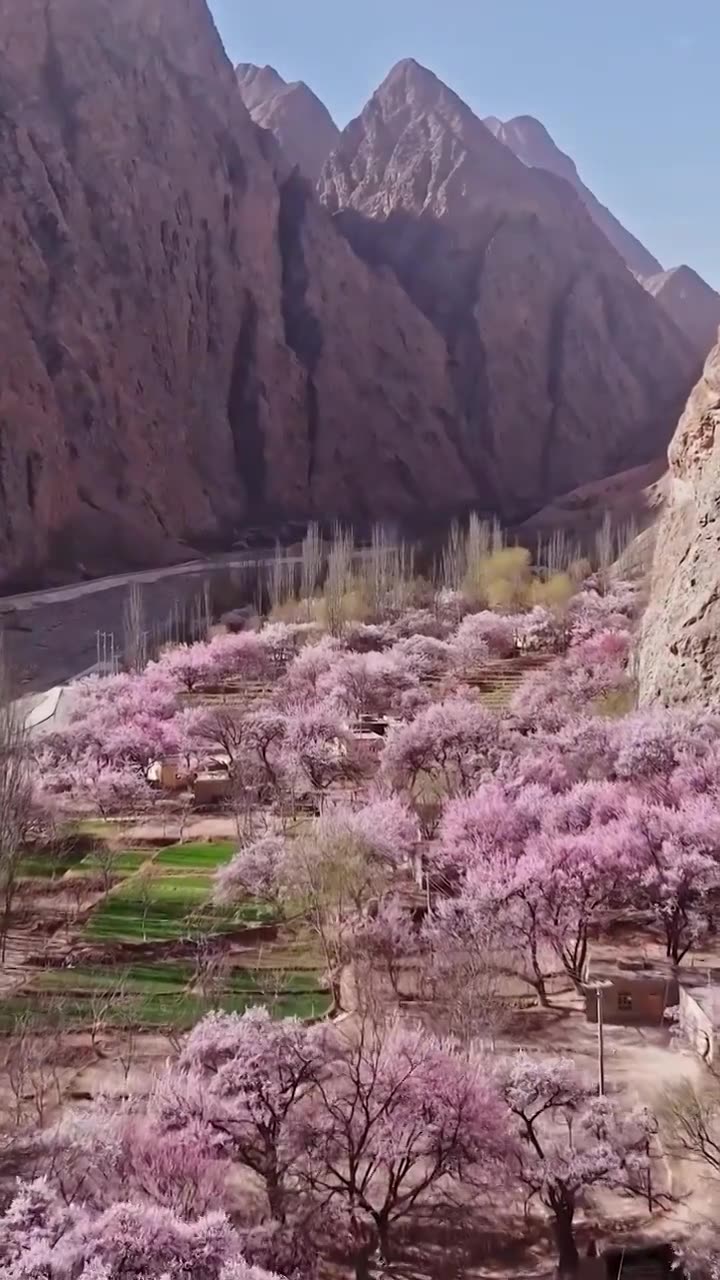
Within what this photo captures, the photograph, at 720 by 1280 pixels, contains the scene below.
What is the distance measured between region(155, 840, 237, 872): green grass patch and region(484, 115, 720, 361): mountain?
86445mm

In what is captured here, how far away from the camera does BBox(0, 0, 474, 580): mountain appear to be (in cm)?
5284

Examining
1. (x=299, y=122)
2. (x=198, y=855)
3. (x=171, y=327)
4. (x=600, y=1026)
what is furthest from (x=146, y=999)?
(x=299, y=122)

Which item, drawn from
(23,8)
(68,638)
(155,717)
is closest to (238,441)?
(23,8)

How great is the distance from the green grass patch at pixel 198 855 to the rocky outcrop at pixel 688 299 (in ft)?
314

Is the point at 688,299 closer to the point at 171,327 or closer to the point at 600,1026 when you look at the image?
the point at 171,327

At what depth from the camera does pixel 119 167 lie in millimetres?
60562

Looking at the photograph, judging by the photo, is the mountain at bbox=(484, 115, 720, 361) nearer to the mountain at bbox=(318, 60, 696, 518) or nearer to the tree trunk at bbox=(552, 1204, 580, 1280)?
the mountain at bbox=(318, 60, 696, 518)

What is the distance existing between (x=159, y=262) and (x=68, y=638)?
31201mm

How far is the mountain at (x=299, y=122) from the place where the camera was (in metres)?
102

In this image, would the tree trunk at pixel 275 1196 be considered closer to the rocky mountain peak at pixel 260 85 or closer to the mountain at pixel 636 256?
the mountain at pixel 636 256

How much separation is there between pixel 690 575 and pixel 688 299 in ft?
316

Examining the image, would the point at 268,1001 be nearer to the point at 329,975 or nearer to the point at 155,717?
the point at 329,975

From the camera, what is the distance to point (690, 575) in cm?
1959

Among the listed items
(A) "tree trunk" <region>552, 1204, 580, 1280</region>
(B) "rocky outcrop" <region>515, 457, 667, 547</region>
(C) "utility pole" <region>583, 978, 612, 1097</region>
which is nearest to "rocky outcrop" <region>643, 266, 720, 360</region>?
(B) "rocky outcrop" <region>515, 457, 667, 547</region>
